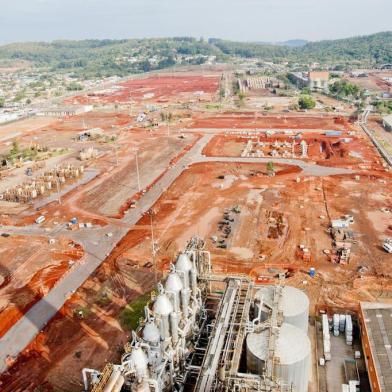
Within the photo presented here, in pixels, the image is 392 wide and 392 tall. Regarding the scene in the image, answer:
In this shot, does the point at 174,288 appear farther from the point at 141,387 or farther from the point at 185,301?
the point at 141,387

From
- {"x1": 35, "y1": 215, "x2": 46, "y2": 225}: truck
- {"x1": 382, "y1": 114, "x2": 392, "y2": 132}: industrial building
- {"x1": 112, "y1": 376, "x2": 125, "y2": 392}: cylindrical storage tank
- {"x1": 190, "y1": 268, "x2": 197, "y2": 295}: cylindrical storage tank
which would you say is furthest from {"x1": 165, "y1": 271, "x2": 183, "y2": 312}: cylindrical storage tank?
{"x1": 382, "y1": 114, "x2": 392, "y2": 132}: industrial building

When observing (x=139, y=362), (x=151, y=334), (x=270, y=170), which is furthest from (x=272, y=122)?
(x=139, y=362)

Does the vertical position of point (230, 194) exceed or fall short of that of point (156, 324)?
it falls short

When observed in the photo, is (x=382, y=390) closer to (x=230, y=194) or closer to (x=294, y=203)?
(x=294, y=203)

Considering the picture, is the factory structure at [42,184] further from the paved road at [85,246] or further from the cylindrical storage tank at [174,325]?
the cylindrical storage tank at [174,325]

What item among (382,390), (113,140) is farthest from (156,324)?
(113,140)

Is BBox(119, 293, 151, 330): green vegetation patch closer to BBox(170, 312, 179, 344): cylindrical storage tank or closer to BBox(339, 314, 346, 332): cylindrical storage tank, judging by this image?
BBox(170, 312, 179, 344): cylindrical storage tank

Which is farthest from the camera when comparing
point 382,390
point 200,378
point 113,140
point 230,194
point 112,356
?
point 113,140
